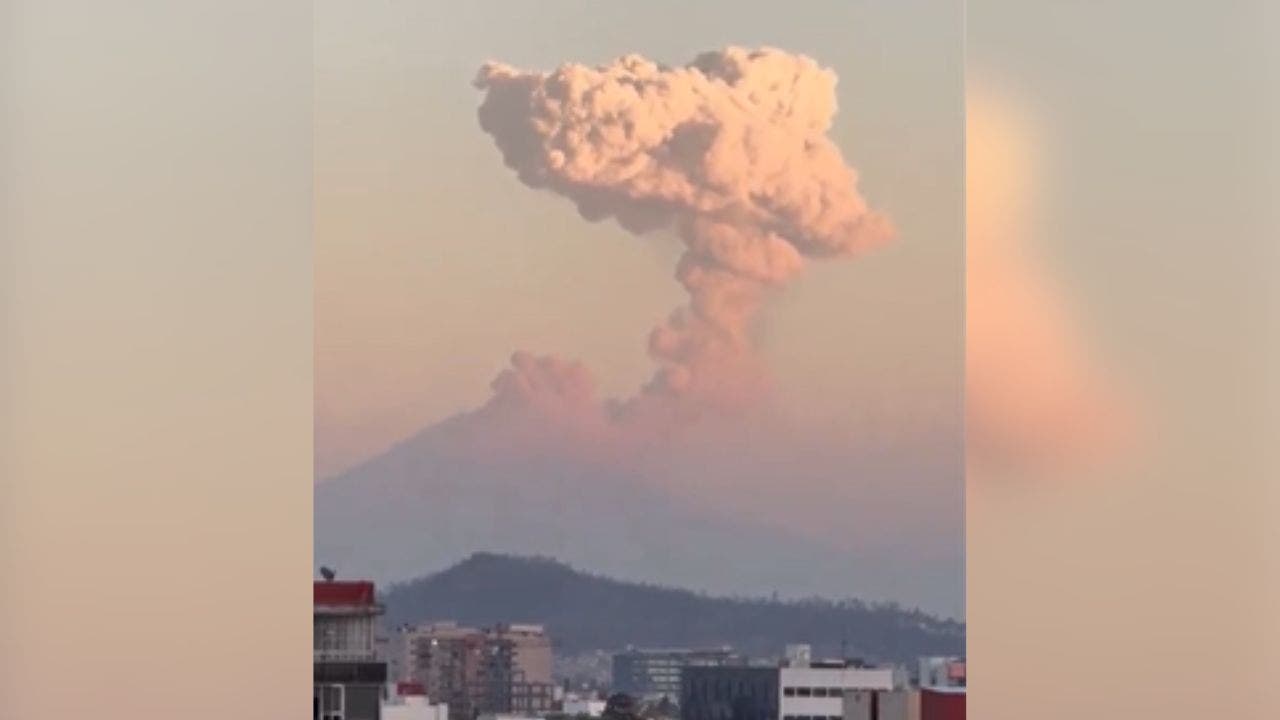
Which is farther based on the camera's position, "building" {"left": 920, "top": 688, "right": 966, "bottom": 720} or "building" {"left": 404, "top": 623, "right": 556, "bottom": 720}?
"building" {"left": 404, "top": 623, "right": 556, "bottom": 720}

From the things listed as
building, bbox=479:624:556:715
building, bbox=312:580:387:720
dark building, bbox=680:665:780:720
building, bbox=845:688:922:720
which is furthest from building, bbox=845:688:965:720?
building, bbox=312:580:387:720

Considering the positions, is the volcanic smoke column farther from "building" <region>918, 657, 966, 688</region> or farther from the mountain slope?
"building" <region>918, 657, 966, 688</region>

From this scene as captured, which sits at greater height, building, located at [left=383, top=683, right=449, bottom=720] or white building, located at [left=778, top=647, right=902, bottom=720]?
white building, located at [left=778, top=647, right=902, bottom=720]

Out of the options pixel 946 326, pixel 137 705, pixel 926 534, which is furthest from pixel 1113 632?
pixel 137 705

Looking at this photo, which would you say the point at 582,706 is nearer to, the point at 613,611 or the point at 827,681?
the point at 613,611

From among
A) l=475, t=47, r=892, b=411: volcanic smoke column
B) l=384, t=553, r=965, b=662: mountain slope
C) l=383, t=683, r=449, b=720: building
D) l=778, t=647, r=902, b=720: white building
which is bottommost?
l=383, t=683, r=449, b=720: building

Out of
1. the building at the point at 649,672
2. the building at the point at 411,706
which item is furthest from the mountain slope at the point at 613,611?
the building at the point at 411,706

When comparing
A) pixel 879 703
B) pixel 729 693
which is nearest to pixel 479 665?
pixel 729 693
